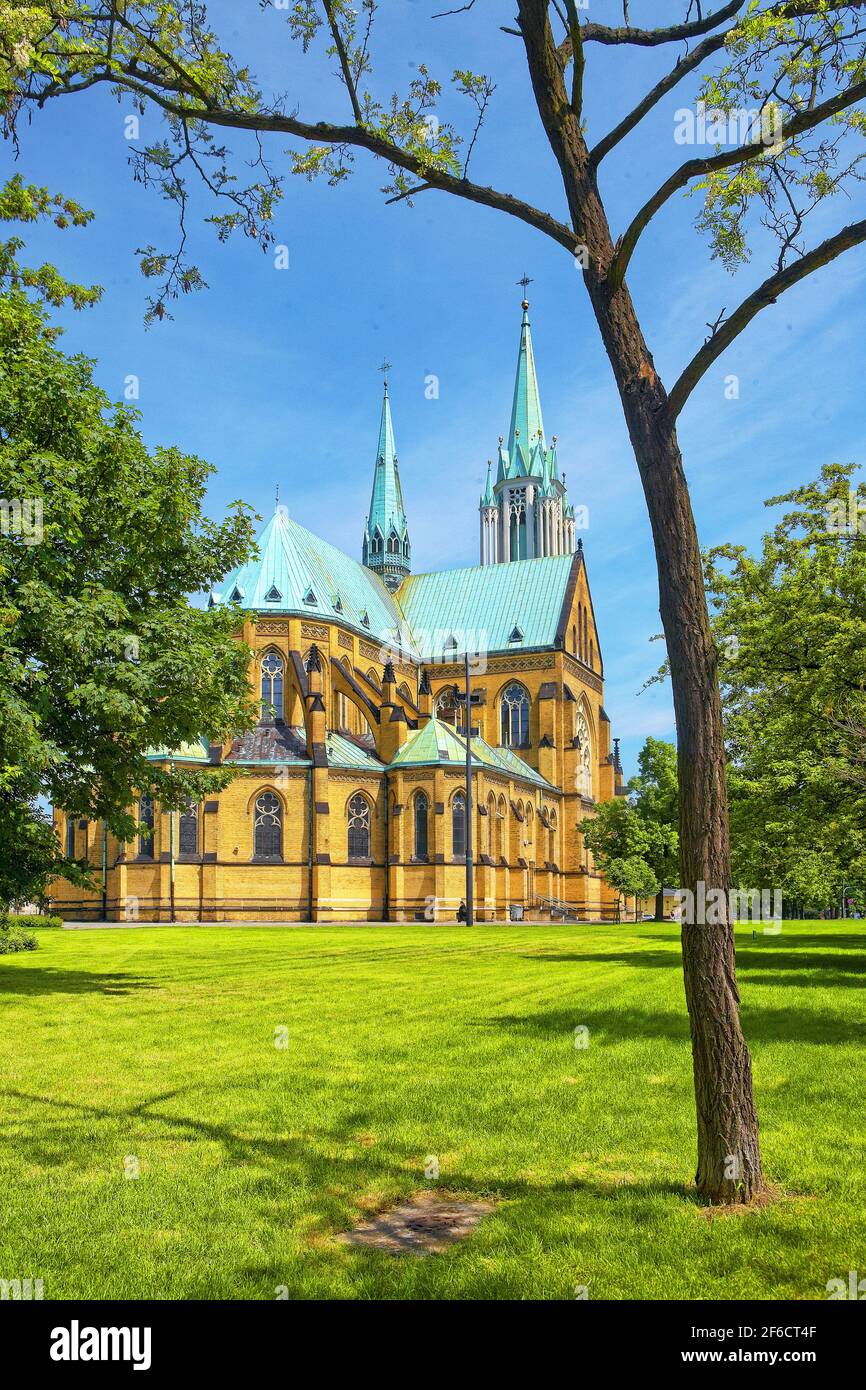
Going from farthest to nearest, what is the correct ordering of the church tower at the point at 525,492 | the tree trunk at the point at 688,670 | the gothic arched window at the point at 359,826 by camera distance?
the church tower at the point at 525,492
the gothic arched window at the point at 359,826
the tree trunk at the point at 688,670

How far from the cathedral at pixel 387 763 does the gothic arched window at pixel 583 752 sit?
26 cm

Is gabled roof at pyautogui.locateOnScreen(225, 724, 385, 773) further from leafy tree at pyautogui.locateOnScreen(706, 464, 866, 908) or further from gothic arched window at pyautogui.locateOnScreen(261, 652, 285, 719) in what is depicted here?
leafy tree at pyautogui.locateOnScreen(706, 464, 866, 908)

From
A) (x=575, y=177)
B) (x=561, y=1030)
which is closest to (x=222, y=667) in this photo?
(x=561, y=1030)

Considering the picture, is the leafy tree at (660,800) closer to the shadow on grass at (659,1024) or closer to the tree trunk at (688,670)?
the shadow on grass at (659,1024)

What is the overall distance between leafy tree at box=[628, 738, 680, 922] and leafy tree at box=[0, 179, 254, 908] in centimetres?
3230

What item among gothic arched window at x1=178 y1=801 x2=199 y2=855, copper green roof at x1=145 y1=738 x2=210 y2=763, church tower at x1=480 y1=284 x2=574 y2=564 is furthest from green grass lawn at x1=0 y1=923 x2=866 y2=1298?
church tower at x1=480 y1=284 x2=574 y2=564

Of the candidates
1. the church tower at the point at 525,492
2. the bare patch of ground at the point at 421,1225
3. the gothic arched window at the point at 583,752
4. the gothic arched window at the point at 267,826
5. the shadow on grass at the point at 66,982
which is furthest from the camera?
the church tower at the point at 525,492

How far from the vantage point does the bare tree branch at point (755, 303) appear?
20.5 feet

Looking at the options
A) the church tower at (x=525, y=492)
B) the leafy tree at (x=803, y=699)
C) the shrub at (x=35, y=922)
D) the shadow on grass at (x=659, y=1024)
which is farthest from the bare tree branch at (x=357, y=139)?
the church tower at (x=525, y=492)

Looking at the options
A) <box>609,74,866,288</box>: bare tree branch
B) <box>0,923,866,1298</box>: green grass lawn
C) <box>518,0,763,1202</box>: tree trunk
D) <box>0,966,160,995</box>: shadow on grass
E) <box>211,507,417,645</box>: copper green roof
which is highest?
<box>211,507,417,645</box>: copper green roof

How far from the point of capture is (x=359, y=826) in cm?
4969

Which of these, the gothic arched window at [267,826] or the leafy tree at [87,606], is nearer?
the leafy tree at [87,606]

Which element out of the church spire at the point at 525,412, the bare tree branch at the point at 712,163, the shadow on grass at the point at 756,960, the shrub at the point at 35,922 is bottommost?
the shrub at the point at 35,922

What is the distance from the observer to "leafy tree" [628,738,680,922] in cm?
4866
